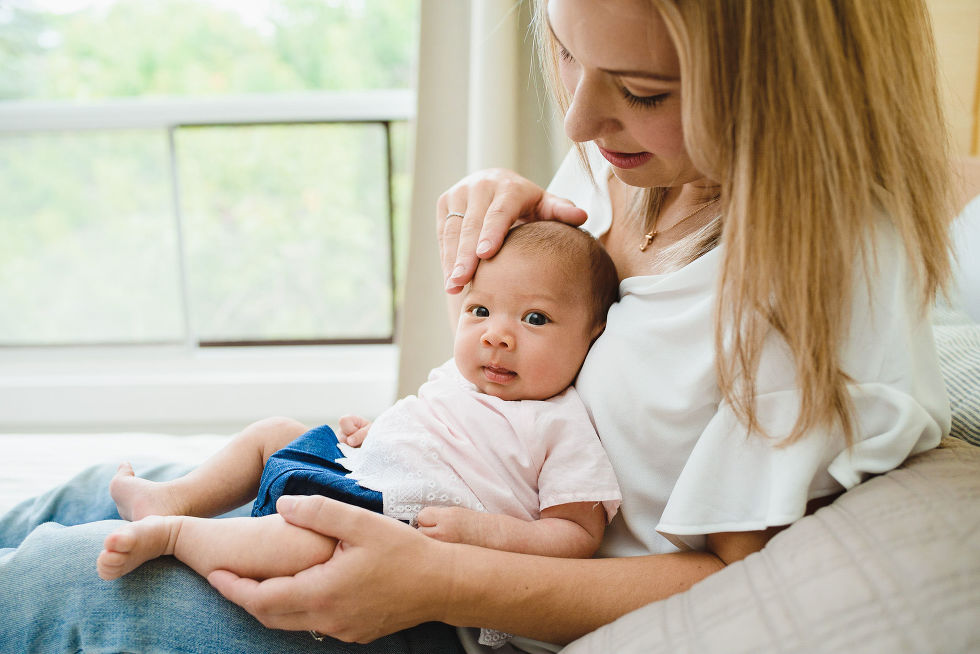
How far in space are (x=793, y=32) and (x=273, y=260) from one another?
2.20m

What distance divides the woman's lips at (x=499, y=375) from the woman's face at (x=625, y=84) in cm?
32

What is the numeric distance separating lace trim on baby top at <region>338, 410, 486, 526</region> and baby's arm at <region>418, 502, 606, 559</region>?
0.12 feet

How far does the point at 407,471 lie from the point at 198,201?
197cm

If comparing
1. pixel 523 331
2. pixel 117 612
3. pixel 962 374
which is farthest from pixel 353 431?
pixel 962 374

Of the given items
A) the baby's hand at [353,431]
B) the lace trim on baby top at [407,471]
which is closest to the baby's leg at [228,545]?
the lace trim on baby top at [407,471]

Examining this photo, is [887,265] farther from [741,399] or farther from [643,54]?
[643,54]

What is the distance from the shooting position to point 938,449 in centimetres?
84

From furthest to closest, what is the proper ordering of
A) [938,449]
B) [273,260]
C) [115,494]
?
[273,260] < [115,494] < [938,449]

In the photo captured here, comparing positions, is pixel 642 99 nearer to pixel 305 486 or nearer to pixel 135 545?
pixel 305 486

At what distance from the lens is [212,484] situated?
42.7 inches

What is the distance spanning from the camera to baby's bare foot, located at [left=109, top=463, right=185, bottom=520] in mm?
1026

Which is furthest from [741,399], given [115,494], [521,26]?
[521,26]

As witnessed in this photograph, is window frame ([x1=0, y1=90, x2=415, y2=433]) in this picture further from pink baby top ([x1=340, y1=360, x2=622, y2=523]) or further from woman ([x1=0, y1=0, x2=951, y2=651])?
woman ([x1=0, y1=0, x2=951, y2=651])

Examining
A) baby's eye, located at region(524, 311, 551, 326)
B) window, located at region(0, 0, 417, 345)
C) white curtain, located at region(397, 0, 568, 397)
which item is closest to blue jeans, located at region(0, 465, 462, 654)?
baby's eye, located at region(524, 311, 551, 326)
